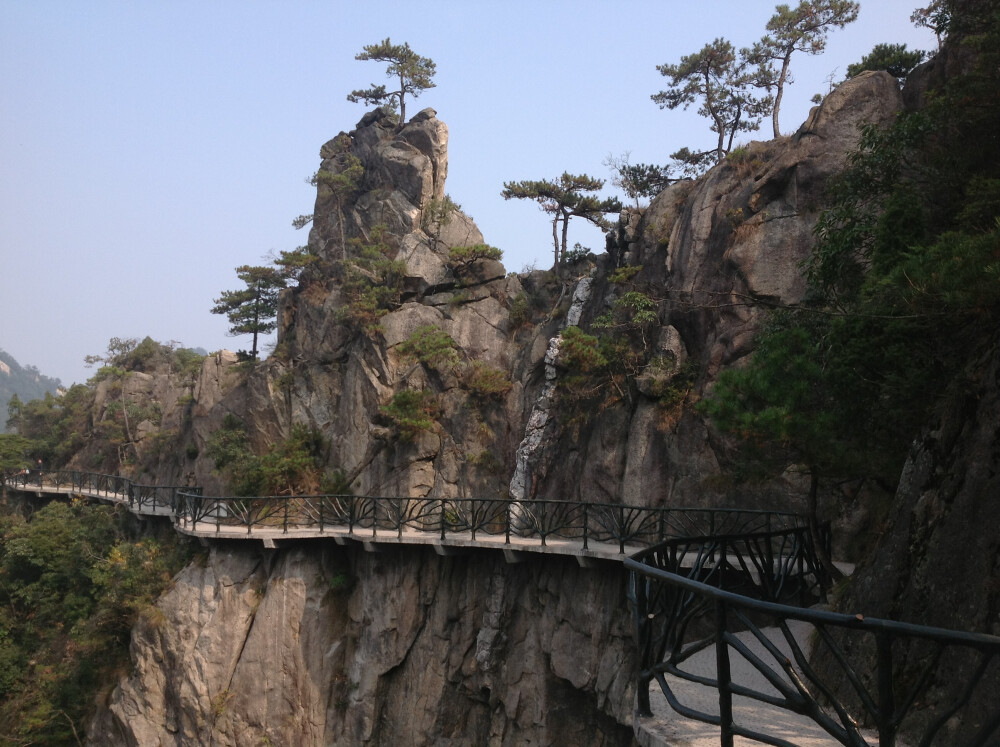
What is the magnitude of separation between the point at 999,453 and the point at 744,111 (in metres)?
21.2

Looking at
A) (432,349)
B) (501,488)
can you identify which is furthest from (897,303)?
(432,349)

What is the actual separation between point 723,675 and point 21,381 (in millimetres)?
208884

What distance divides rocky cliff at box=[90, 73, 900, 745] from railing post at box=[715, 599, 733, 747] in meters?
8.46

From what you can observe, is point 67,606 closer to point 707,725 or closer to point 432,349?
point 432,349

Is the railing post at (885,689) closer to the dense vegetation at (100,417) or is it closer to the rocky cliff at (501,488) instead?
the rocky cliff at (501,488)

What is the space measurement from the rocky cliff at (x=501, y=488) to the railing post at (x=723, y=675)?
8462mm

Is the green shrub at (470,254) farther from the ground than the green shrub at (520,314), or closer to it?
farther from the ground

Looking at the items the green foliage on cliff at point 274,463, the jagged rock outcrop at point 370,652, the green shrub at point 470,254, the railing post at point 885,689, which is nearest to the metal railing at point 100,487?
the green foliage on cliff at point 274,463

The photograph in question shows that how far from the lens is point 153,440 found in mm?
32062

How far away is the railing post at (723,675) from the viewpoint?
3549mm

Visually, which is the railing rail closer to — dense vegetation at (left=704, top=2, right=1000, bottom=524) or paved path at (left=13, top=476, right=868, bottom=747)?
paved path at (left=13, top=476, right=868, bottom=747)

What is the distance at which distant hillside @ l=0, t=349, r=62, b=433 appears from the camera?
165 meters

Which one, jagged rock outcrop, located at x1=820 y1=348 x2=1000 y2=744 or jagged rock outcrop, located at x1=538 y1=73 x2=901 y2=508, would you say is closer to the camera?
jagged rock outcrop, located at x1=820 y1=348 x2=1000 y2=744

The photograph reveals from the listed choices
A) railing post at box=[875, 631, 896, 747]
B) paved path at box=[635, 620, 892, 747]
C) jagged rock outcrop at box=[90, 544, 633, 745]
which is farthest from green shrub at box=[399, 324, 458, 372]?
railing post at box=[875, 631, 896, 747]
